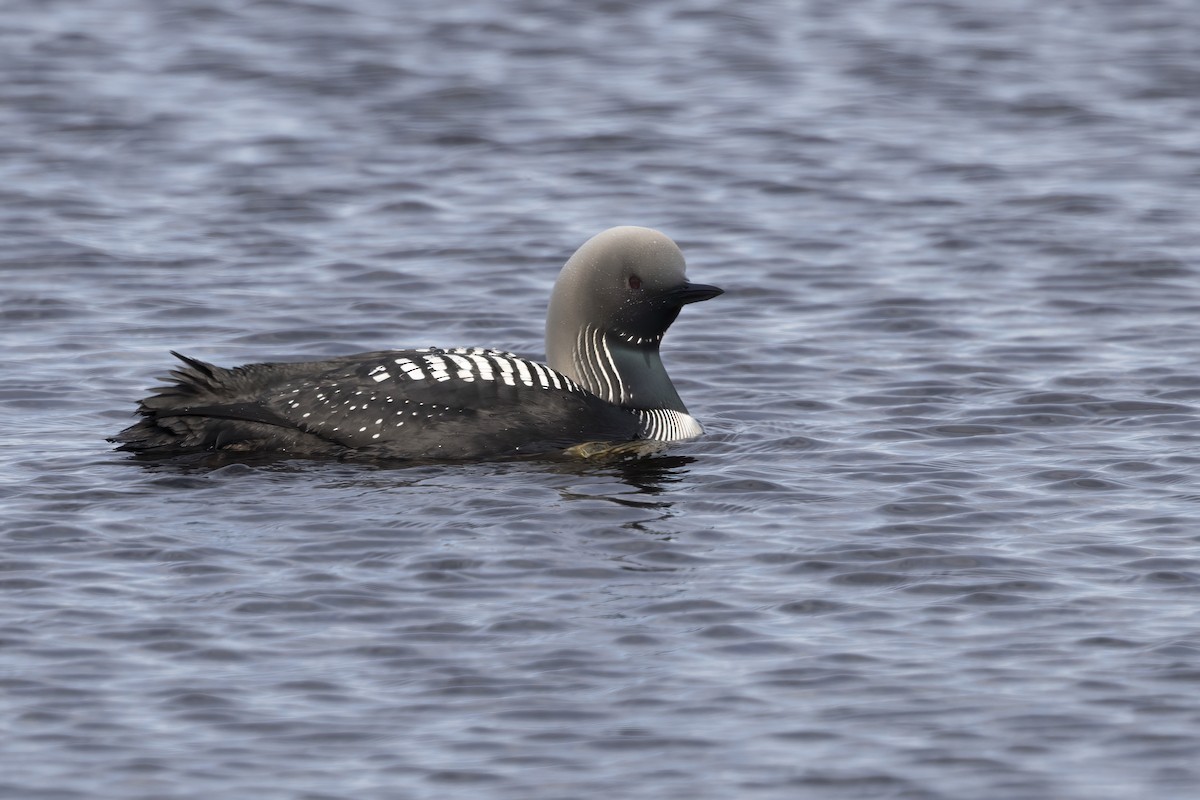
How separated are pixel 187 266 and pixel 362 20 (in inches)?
234

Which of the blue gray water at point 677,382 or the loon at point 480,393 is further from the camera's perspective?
the loon at point 480,393

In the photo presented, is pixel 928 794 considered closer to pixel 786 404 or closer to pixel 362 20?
pixel 786 404

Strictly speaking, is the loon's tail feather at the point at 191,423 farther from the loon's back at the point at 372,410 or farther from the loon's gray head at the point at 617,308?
the loon's gray head at the point at 617,308

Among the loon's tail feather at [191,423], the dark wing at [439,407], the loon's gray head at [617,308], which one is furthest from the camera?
the loon's gray head at [617,308]

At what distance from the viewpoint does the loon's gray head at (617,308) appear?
9023 millimetres

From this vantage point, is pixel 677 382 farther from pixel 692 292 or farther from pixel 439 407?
pixel 439 407

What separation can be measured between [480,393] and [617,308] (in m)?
0.88

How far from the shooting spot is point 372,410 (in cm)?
834

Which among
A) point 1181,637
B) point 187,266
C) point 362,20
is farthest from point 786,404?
point 362,20

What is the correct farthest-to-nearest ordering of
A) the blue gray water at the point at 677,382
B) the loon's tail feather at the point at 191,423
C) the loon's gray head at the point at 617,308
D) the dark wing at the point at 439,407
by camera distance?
the loon's gray head at the point at 617,308
the dark wing at the point at 439,407
the loon's tail feather at the point at 191,423
the blue gray water at the point at 677,382

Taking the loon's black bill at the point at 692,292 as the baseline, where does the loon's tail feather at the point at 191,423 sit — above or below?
below

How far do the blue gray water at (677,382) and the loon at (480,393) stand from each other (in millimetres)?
179

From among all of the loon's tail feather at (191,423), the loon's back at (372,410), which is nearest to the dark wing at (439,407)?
the loon's back at (372,410)

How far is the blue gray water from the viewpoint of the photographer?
19.7 ft
